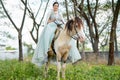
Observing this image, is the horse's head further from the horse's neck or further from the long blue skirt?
the long blue skirt

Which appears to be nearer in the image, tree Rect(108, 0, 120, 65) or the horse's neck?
the horse's neck

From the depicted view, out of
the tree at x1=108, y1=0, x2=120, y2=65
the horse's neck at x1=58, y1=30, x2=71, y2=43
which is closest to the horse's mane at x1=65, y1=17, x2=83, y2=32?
the horse's neck at x1=58, y1=30, x2=71, y2=43

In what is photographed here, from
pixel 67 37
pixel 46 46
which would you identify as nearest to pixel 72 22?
pixel 67 37

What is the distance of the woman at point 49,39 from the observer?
35.5ft

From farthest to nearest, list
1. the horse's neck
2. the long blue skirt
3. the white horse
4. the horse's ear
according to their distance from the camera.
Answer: the long blue skirt
the horse's neck
the horse's ear
the white horse

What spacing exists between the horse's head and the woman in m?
0.65

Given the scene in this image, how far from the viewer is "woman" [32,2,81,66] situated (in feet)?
35.5

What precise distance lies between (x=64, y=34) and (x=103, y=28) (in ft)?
119

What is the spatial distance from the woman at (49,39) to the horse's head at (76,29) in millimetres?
→ 649

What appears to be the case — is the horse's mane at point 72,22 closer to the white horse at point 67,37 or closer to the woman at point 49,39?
the white horse at point 67,37

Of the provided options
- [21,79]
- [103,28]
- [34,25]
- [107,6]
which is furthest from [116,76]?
[103,28]

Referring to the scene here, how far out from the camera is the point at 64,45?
1031 cm

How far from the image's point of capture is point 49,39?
35.3 ft

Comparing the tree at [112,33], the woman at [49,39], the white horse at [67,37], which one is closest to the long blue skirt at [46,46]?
the woman at [49,39]
